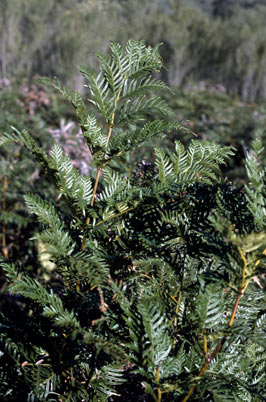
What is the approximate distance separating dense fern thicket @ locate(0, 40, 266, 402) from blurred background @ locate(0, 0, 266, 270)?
1.85 meters

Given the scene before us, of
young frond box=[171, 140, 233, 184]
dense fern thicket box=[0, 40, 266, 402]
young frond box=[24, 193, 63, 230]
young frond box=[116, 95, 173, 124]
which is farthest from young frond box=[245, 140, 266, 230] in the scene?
young frond box=[24, 193, 63, 230]

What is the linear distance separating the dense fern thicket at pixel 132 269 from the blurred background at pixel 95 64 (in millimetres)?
1846

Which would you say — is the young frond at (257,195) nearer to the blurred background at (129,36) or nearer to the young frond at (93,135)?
the young frond at (93,135)

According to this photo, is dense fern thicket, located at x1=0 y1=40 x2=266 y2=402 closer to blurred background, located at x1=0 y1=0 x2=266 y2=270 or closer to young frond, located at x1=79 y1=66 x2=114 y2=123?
young frond, located at x1=79 y1=66 x2=114 y2=123

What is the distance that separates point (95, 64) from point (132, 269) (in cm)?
1316

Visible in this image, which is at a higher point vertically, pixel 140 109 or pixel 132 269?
pixel 140 109

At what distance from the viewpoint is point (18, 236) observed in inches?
113

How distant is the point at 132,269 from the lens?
3.45 feet

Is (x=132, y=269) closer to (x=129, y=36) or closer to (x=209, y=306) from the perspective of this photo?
(x=209, y=306)

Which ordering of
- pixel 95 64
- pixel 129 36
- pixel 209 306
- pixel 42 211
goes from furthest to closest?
1. pixel 129 36
2. pixel 95 64
3. pixel 42 211
4. pixel 209 306

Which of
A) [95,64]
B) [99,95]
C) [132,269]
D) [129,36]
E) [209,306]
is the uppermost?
[99,95]

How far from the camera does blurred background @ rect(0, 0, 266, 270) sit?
392cm

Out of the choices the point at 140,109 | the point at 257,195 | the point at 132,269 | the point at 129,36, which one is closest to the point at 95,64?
the point at 129,36

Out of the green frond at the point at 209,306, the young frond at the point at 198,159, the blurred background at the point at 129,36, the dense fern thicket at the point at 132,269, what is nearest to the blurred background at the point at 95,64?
the blurred background at the point at 129,36
